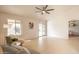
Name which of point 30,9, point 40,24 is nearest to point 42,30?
point 40,24

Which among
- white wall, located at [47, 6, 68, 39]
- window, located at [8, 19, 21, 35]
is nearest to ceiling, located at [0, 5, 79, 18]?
white wall, located at [47, 6, 68, 39]

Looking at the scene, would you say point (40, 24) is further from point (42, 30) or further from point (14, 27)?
point (14, 27)

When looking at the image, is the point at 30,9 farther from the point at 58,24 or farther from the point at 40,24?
the point at 58,24

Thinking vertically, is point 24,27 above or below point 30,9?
below

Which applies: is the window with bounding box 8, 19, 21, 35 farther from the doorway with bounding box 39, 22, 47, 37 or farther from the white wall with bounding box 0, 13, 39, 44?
the doorway with bounding box 39, 22, 47, 37

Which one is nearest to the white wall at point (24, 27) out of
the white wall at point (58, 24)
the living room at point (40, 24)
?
the living room at point (40, 24)

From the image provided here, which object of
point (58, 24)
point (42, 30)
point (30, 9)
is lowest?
point (42, 30)

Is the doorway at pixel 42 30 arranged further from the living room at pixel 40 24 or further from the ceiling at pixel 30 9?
the ceiling at pixel 30 9

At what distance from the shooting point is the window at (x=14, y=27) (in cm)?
227

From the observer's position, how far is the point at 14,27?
90.6 inches

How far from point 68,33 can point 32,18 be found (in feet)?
2.24

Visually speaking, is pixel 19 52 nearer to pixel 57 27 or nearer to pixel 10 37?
pixel 10 37

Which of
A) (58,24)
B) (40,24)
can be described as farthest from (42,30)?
(58,24)
